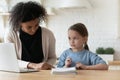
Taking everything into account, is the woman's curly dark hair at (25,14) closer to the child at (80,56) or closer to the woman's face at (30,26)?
the woman's face at (30,26)

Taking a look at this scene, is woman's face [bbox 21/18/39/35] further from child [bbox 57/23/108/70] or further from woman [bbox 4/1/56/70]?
child [bbox 57/23/108/70]

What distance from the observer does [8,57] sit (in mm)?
1561

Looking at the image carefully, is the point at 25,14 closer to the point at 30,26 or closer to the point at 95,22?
the point at 30,26

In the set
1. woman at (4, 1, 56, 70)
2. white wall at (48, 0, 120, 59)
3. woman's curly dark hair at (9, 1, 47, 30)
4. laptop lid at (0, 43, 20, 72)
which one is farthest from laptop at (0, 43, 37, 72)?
white wall at (48, 0, 120, 59)

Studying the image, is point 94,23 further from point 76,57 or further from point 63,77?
point 63,77

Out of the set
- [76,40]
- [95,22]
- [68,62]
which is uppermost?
[95,22]

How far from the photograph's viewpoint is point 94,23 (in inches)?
134

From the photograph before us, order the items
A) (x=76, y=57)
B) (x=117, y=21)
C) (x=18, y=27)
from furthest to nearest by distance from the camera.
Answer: (x=117, y=21), (x=18, y=27), (x=76, y=57)

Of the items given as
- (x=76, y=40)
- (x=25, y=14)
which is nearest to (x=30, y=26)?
(x=25, y=14)

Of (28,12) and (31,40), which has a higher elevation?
(28,12)

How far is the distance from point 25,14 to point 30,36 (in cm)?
22

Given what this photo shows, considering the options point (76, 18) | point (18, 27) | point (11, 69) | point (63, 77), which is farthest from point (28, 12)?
point (76, 18)

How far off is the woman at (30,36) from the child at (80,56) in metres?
0.20

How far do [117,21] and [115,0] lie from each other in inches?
10.5
